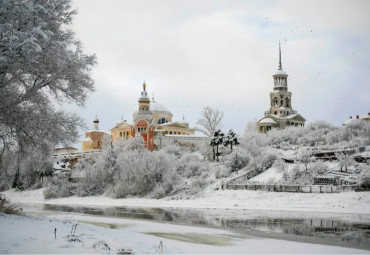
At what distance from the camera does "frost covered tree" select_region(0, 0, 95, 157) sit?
1300cm

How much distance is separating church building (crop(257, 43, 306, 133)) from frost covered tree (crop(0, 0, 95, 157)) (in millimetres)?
74544

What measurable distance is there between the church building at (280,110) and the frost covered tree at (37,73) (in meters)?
74.5

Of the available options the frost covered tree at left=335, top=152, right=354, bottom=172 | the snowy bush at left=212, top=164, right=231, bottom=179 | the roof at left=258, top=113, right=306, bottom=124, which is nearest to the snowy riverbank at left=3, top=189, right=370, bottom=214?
the snowy bush at left=212, top=164, right=231, bottom=179

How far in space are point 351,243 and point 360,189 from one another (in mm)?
20427

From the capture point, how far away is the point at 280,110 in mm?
96188

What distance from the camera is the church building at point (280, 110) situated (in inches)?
3547

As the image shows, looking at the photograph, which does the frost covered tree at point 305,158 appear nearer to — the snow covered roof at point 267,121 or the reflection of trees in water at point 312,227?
the reflection of trees in water at point 312,227

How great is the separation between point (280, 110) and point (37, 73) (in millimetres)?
85096

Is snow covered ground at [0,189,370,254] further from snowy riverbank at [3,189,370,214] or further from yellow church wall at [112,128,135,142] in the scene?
yellow church wall at [112,128,135,142]

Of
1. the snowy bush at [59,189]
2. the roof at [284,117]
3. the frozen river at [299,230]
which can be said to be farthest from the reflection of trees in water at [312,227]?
the roof at [284,117]

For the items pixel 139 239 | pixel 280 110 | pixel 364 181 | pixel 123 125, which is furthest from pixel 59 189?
pixel 280 110

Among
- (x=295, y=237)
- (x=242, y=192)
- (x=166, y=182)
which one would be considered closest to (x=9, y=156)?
(x=295, y=237)

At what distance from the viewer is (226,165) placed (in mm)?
52562

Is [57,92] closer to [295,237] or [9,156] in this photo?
[9,156]
